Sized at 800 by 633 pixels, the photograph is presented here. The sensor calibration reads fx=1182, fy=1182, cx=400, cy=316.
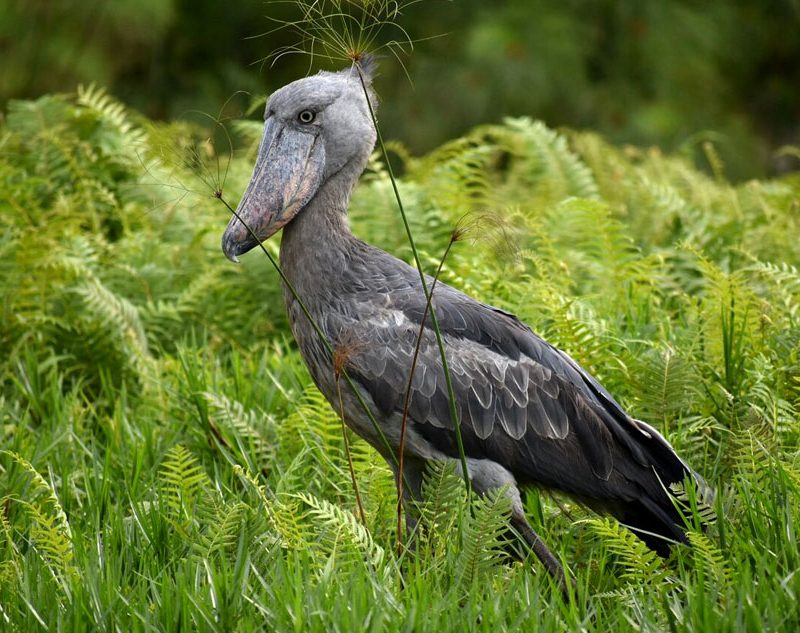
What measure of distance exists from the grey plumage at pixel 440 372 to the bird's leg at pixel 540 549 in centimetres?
1

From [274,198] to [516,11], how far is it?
6.90 metres

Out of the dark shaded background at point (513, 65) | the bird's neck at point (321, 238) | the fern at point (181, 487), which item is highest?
the bird's neck at point (321, 238)

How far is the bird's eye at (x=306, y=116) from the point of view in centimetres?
403

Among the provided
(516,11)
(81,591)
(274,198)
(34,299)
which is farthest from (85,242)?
(516,11)

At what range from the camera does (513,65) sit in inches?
400

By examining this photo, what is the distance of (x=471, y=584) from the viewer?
10.7ft

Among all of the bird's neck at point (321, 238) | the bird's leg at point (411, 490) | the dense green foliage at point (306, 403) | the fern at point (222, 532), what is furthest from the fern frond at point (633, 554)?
the bird's neck at point (321, 238)

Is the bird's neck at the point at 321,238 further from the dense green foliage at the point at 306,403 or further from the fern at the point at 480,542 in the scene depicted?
the fern at the point at 480,542

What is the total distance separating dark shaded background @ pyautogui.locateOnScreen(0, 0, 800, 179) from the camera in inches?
399

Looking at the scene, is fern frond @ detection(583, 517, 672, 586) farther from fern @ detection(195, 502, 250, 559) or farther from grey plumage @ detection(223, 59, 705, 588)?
fern @ detection(195, 502, 250, 559)

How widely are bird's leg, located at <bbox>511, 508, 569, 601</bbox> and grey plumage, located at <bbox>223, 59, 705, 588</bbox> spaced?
0.01 m

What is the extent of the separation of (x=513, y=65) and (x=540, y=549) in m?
7.19

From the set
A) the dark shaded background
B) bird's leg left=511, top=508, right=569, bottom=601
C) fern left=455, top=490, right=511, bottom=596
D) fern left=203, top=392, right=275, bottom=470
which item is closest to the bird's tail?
bird's leg left=511, top=508, right=569, bottom=601

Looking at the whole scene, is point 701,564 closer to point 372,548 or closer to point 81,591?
point 372,548
